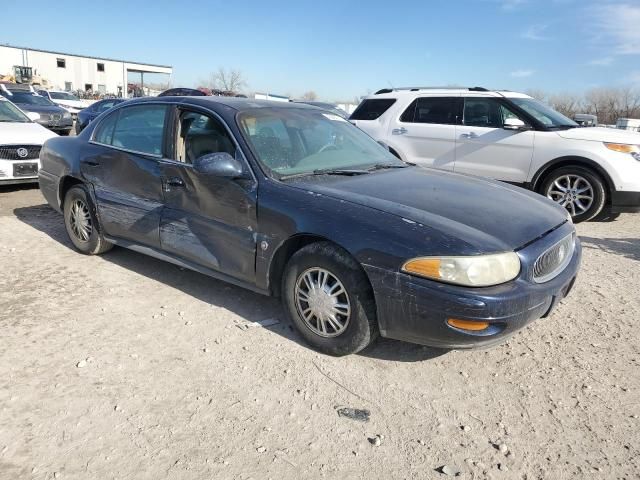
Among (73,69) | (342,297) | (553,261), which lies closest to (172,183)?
(342,297)

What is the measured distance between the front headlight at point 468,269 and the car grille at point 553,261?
287 mm

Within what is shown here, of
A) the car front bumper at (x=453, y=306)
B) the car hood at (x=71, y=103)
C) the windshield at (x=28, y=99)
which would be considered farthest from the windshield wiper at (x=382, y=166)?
the car hood at (x=71, y=103)

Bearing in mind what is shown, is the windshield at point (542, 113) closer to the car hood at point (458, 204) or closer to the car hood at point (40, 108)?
the car hood at point (458, 204)

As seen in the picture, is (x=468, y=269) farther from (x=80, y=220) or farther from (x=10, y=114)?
(x=10, y=114)

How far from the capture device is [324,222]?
3.14 metres

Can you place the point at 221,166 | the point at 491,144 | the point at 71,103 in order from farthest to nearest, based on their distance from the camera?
the point at 71,103, the point at 491,144, the point at 221,166

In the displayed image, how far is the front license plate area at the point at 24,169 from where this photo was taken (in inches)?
298

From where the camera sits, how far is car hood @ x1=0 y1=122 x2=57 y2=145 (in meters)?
Answer: 7.59

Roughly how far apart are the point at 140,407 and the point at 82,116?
16123 millimetres

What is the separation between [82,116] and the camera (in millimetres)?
16594

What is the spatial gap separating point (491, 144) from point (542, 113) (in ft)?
2.97

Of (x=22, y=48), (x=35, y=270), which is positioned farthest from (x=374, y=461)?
(x=22, y=48)

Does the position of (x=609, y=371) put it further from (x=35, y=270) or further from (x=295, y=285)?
(x=35, y=270)

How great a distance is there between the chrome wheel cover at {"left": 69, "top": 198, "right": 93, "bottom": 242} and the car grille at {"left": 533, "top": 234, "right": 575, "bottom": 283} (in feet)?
13.4
